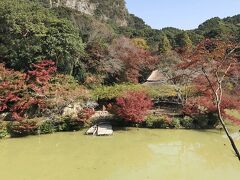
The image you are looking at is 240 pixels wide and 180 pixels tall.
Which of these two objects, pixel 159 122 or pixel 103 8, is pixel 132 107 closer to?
pixel 159 122

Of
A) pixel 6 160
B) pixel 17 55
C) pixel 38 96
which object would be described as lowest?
pixel 6 160

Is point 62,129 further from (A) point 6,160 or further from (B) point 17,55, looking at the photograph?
(B) point 17,55

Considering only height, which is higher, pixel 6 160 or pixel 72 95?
pixel 72 95

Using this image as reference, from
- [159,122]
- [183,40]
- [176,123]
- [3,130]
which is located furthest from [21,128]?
[183,40]

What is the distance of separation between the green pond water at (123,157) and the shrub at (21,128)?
0.49 meters

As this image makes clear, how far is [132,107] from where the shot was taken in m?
15.5

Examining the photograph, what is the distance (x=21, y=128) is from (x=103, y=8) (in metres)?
39.8

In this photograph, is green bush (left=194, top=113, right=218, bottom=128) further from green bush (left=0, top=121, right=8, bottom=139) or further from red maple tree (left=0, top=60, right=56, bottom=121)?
green bush (left=0, top=121, right=8, bottom=139)

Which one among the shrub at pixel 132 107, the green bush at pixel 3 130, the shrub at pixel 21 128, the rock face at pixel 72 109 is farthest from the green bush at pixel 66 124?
the green bush at pixel 3 130

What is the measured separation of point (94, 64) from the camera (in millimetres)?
23031

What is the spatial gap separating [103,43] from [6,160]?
556 inches

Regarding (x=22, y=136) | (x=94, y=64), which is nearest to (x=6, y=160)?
(x=22, y=136)

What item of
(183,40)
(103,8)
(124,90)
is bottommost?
(124,90)

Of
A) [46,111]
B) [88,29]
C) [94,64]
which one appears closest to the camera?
[46,111]
